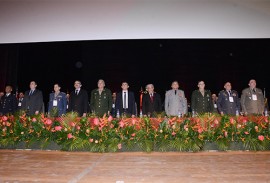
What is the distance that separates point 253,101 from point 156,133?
7.86 feet

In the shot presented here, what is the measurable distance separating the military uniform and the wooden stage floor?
1.53 m

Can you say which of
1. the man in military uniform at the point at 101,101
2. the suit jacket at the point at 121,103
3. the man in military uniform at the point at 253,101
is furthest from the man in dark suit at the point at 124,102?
the man in military uniform at the point at 253,101

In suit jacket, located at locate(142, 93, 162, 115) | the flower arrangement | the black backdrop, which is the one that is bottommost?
the flower arrangement

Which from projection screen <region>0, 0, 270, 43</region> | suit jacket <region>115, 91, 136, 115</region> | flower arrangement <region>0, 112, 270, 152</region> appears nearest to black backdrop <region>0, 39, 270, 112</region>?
projection screen <region>0, 0, 270, 43</region>

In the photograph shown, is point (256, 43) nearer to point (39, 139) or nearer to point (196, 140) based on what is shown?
point (196, 140)

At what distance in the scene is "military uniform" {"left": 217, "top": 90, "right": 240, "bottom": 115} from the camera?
4.29m

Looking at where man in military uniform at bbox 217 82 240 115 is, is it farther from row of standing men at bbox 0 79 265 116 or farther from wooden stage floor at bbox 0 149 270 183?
wooden stage floor at bbox 0 149 270 183

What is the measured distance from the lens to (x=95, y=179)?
73.3 inches

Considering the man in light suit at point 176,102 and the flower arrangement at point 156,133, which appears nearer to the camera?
the flower arrangement at point 156,133

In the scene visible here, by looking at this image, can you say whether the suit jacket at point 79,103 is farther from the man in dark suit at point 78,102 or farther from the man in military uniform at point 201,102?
the man in military uniform at point 201,102

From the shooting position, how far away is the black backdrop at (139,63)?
754cm

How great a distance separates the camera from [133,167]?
7.25ft

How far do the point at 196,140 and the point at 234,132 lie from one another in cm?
52

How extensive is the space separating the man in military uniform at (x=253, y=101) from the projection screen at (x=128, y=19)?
1.07 metres
